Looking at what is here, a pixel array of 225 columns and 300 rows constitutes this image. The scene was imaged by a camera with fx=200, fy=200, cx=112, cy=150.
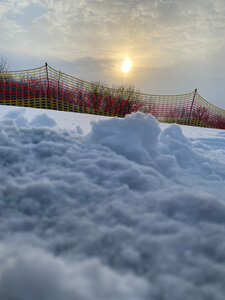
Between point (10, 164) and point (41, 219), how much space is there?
704 mm

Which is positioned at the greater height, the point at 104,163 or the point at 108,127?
the point at 108,127

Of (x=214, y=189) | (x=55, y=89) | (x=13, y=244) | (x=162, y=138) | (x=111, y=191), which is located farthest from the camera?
(x=55, y=89)

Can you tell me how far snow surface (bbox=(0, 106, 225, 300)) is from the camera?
29.6 inches

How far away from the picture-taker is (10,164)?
1.60 metres

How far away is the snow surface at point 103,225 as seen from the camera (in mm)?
751

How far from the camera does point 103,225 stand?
1.08 metres

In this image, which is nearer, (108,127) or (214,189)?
(214,189)

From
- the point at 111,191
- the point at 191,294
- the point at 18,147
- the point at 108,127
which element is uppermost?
the point at 108,127

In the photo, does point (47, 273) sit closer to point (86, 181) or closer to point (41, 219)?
point (41, 219)

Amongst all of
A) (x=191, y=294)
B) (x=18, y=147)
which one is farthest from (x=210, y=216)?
(x=18, y=147)

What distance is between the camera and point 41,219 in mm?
1104

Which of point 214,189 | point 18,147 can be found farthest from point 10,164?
point 214,189

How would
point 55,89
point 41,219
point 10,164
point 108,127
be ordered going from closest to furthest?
1. point 41,219
2. point 10,164
3. point 108,127
4. point 55,89

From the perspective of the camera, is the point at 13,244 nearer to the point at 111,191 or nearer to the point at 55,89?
the point at 111,191
